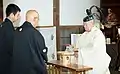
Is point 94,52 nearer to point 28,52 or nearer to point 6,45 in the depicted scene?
point 28,52

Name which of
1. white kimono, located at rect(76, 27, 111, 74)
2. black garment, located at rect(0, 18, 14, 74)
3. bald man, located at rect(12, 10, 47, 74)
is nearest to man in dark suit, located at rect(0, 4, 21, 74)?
black garment, located at rect(0, 18, 14, 74)

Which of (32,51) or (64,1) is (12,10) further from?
(64,1)

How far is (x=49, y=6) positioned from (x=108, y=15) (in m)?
1.15

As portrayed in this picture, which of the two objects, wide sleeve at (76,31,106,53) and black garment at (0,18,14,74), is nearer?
black garment at (0,18,14,74)

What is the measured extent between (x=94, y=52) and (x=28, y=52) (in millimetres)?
1077

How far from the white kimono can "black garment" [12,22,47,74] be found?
86 centimetres

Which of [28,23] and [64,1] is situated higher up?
[64,1]

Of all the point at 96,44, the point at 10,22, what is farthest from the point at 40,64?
the point at 96,44

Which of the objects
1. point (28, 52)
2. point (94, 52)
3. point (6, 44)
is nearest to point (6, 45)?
point (6, 44)

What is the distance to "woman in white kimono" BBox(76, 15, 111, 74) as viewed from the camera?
3707 millimetres

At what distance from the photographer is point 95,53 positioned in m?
3.72

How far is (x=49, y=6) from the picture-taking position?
4.48 meters

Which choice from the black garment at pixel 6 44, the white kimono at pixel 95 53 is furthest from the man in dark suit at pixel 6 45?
the white kimono at pixel 95 53

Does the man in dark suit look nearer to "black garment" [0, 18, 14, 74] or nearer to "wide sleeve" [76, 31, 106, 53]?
"black garment" [0, 18, 14, 74]
